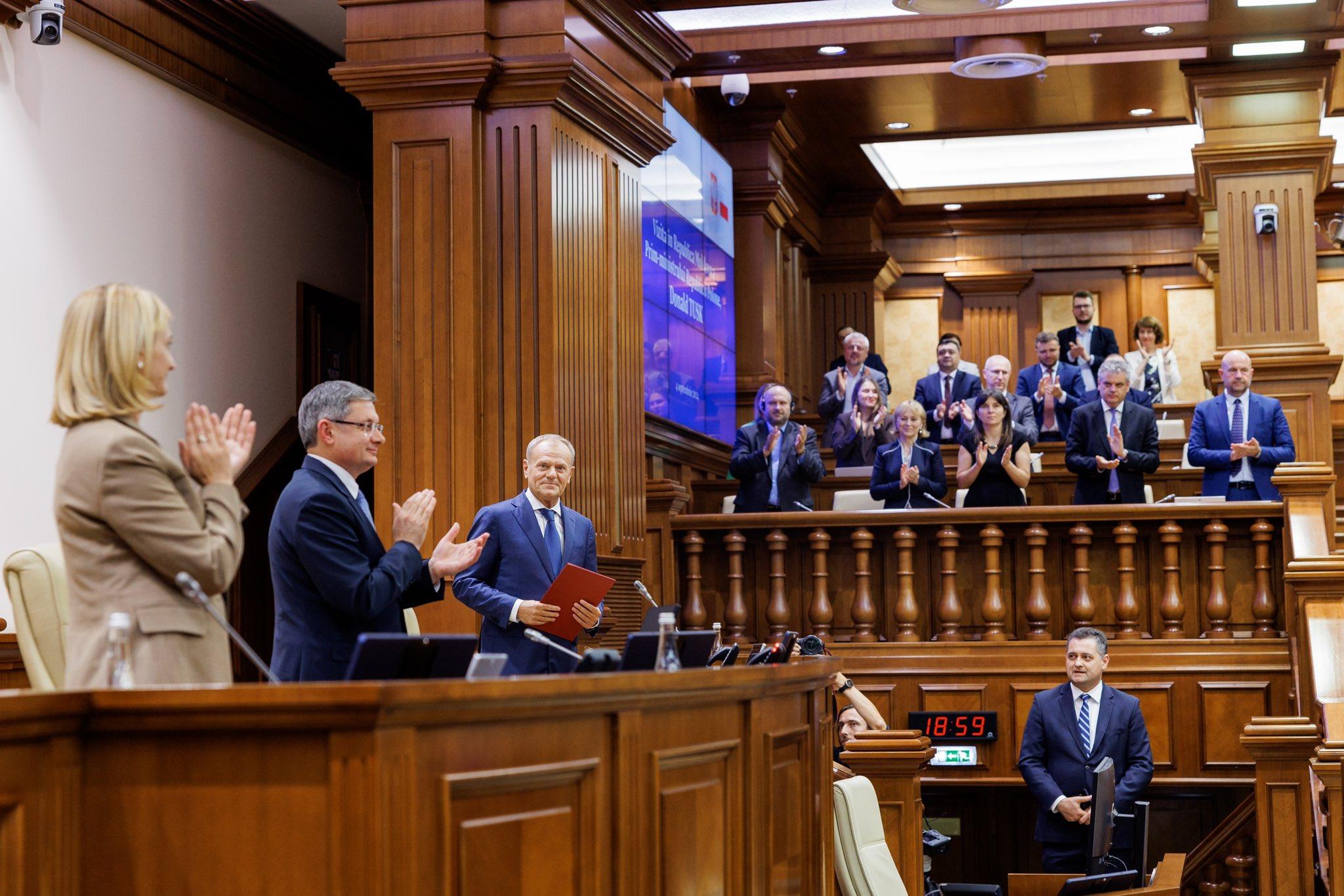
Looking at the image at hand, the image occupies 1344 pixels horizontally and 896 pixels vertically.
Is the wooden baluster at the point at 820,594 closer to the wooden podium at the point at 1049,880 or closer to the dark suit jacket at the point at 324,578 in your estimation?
the wooden podium at the point at 1049,880

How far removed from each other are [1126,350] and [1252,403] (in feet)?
22.5

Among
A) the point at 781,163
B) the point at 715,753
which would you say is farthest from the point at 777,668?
the point at 781,163

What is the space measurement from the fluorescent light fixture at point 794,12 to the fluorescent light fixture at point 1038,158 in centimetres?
362

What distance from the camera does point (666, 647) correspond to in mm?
3371

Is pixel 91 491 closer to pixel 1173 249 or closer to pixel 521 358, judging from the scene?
pixel 521 358

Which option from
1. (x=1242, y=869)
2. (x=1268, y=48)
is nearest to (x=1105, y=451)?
(x=1242, y=869)

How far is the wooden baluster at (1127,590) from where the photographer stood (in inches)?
279

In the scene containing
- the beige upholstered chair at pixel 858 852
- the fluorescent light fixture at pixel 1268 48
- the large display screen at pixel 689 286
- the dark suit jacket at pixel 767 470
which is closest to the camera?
the beige upholstered chair at pixel 858 852

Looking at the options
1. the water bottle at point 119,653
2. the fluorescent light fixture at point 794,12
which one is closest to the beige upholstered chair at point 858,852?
the water bottle at point 119,653

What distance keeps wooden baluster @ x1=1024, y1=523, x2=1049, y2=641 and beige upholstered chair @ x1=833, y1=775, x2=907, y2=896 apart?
2.74 metres

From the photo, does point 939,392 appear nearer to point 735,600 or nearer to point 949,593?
point 949,593

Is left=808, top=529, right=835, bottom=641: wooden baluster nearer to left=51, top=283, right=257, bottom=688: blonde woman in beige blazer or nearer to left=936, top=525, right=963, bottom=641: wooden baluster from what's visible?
left=936, top=525, right=963, bottom=641: wooden baluster

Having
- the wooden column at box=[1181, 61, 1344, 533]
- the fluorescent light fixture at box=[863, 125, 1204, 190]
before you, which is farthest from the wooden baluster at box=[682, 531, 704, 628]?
the fluorescent light fixture at box=[863, 125, 1204, 190]

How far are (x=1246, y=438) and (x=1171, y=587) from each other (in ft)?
3.41
